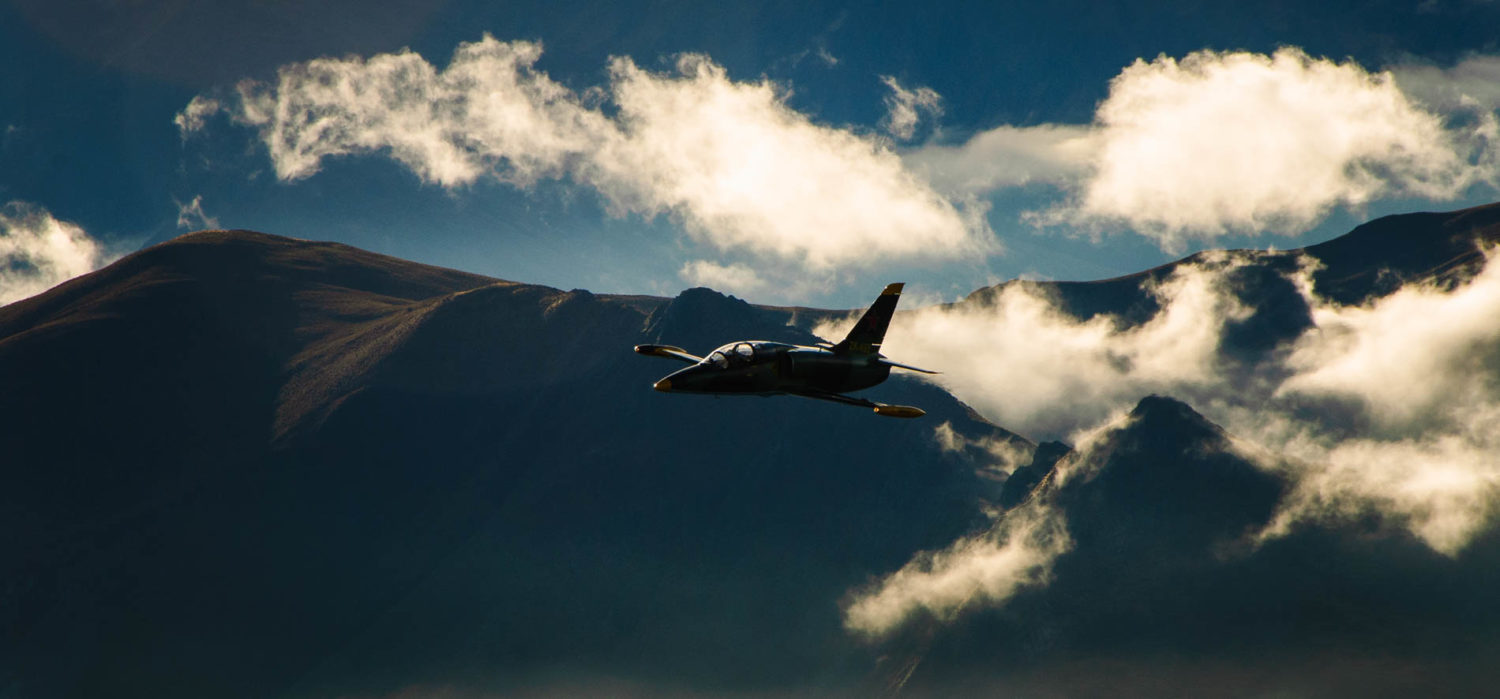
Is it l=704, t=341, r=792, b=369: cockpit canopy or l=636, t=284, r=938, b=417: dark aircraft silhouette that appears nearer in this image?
l=636, t=284, r=938, b=417: dark aircraft silhouette

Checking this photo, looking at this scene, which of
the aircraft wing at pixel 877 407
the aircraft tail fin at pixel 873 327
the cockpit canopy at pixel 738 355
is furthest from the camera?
the aircraft tail fin at pixel 873 327

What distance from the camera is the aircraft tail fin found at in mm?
69562

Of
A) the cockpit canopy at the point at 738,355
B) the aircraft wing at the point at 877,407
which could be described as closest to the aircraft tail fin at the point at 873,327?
the aircraft wing at the point at 877,407

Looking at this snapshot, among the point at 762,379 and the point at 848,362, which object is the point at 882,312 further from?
the point at 762,379

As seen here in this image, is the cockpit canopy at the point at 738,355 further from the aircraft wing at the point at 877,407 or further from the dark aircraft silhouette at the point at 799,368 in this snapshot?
the aircraft wing at the point at 877,407

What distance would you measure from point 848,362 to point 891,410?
733cm

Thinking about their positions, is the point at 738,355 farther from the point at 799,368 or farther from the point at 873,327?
the point at 873,327

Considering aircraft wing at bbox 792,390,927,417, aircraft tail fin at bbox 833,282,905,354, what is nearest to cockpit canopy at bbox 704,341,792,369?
aircraft wing at bbox 792,390,927,417

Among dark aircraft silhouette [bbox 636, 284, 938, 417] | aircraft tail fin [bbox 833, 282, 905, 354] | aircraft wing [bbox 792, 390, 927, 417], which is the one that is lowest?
aircraft wing [bbox 792, 390, 927, 417]

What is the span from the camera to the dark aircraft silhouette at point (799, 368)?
65250mm

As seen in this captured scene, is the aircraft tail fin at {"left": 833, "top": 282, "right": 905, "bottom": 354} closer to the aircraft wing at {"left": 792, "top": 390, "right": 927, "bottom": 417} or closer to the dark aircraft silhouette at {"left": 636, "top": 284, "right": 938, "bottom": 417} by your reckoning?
the dark aircraft silhouette at {"left": 636, "top": 284, "right": 938, "bottom": 417}

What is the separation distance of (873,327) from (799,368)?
6.65 m

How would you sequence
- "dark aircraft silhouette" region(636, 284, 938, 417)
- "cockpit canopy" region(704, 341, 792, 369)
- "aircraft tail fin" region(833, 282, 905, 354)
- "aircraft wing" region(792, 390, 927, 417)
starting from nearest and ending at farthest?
"aircraft wing" region(792, 390, 927, 417), "dark aircraft silhouette" region(636, 284, 938, 417), "cockpit canopy" region(704, 341, 792, 369), "aircraft tail fin" region(833, 282, 905, 354)

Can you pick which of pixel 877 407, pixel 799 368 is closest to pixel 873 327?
pixel 799 368
